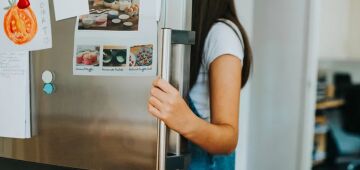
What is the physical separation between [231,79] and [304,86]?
1.49m

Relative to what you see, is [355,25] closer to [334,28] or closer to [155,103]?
[334,28]

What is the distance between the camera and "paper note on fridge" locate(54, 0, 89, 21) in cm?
74

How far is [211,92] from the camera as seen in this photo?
815mm

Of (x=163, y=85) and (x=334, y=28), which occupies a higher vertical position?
(x=334, y=28)

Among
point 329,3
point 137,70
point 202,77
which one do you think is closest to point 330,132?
point 329,3

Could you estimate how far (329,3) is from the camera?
278 cm

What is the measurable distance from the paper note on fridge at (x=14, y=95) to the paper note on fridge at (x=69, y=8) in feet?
0.39

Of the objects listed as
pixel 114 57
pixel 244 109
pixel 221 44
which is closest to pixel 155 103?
pixel 114 57

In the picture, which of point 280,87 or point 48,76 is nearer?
point 48,76

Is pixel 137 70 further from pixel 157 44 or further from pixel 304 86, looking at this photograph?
pixel 304 86

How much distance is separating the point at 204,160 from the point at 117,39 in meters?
0.36

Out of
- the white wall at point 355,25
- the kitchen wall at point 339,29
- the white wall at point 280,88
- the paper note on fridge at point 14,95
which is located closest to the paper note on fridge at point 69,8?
the paper note on fridge at point 14,95

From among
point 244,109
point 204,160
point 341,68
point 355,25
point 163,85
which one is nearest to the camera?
point 163,85

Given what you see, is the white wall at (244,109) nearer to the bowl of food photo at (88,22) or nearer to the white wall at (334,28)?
the white wall at (334,28)
